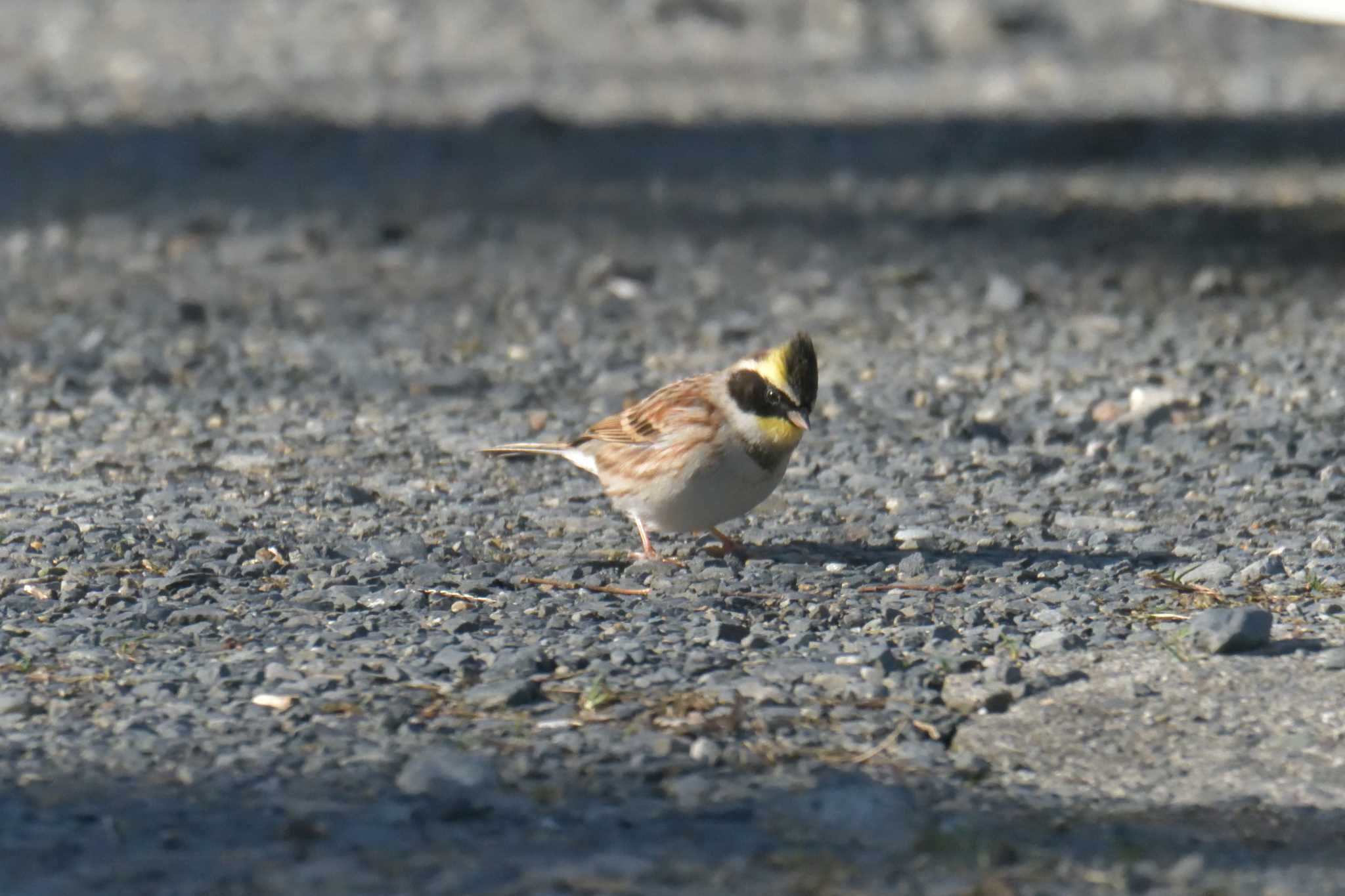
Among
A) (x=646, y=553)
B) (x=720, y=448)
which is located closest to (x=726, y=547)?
(x=646, y=553)

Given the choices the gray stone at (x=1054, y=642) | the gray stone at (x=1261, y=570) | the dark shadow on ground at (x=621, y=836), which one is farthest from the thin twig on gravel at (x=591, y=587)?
the gray stone at (x=1261, y=570)

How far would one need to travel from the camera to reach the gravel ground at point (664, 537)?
394 centimetres

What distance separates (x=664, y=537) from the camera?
6.46 metres

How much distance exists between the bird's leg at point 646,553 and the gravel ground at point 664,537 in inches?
3.2

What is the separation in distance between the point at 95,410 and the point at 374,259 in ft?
10.7

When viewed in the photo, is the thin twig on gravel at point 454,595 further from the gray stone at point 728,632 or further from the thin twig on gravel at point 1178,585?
the thin twig on gravel at point 1178,585

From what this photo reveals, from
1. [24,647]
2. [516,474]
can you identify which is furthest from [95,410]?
[24,647]

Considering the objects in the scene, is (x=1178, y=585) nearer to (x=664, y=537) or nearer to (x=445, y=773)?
(x=664, y=537)

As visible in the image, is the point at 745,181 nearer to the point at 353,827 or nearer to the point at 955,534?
the point at 955,534

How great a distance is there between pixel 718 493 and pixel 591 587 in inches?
20.2

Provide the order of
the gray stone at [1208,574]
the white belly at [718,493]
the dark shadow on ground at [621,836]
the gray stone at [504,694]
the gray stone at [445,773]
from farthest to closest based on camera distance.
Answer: the white belly at [718,493]
the gray stone at [1208,574]
the gray stone at [504,694]
the gray stone at [445,773]
the dark shadow on ground at [621,836]

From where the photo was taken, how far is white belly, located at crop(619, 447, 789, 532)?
5785mm

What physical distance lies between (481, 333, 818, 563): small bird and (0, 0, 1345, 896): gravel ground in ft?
0.63

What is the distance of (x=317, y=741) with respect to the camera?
14.1ft
